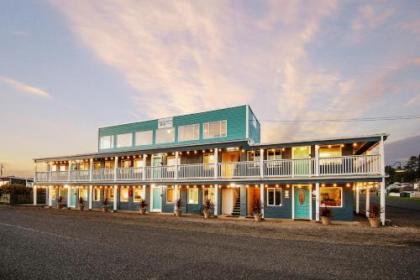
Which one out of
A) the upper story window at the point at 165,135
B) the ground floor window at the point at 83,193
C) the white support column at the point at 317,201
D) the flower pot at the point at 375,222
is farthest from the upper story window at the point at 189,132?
the flower pot at the point at 375,222

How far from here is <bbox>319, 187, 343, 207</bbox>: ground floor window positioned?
23.9 metres

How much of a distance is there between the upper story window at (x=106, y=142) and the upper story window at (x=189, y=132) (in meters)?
9.83

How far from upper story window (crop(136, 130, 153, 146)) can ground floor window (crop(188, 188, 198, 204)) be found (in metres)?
7.43

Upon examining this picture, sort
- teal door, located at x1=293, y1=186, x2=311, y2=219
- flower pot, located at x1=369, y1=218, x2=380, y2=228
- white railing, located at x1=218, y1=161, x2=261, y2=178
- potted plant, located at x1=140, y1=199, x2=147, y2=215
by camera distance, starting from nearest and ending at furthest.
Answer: flower pot, located at x1=369, y1=218, x2=380, y2=228, teal door, located at x1=293, y1=186, x2=311, y2=219, white railing, located at x1=218, y1=161, x2=261, y2=178, potted plant, located at x1=140, y1=199, x2=147, y2=215

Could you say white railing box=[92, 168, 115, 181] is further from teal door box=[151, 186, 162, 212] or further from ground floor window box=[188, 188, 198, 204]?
ground floor window box=[188, 188, 198, 204]

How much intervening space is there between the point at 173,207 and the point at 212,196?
164 inches

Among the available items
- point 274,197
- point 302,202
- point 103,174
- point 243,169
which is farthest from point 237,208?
point 103,174

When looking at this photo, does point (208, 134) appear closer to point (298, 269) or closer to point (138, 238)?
point (138, 238)

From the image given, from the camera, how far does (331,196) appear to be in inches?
961

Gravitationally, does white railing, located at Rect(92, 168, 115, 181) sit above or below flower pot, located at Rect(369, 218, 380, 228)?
above

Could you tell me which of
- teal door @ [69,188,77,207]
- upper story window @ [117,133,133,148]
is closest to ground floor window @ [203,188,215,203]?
upper story window @ [117,133,133,148]

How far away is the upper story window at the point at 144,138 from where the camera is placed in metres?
35.2

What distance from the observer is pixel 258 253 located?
479 inches

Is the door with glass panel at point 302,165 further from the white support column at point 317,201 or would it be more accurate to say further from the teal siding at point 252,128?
the teal siding at point 252,128
